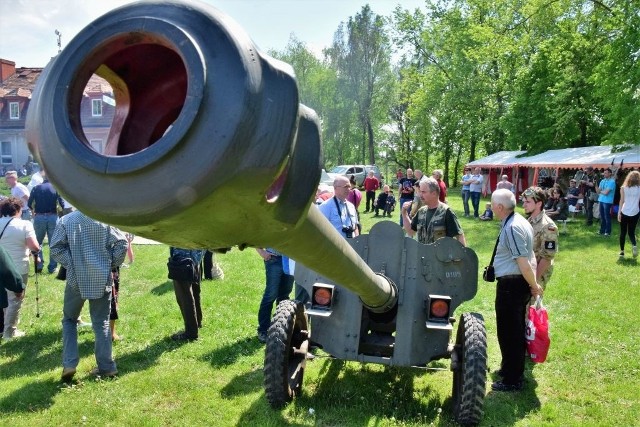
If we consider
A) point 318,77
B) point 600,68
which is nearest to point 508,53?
point 600,68

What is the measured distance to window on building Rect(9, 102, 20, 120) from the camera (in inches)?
1574

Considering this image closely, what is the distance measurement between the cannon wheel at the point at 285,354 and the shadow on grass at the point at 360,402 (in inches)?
6.2

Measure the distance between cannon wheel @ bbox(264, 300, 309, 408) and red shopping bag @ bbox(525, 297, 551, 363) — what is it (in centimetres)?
203

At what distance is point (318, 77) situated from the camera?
1944 inches

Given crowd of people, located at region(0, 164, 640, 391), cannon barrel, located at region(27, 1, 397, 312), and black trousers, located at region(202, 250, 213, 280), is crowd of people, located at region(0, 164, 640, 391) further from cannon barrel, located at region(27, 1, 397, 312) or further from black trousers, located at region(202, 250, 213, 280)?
cannon barrel, located at region(27, 1, 397, 312)

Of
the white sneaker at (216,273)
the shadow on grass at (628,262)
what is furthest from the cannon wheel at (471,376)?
the shadow on grass at (628,262)

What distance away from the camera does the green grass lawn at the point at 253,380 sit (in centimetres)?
459

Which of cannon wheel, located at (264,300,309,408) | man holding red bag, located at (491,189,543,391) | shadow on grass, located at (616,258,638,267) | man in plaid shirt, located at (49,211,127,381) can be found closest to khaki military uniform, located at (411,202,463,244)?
man holding red bag, located at (491,189,543,391)

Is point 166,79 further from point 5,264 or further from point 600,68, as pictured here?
point 600,68

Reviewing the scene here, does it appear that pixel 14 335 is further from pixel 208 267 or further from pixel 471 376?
pixel 471 376

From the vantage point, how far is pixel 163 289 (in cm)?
899

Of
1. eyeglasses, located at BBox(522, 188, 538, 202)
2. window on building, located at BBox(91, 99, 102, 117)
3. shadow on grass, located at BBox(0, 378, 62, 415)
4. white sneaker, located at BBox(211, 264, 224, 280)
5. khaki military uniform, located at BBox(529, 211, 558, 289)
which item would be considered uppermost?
window on building, located at BBox(91, 99, 102, 117)

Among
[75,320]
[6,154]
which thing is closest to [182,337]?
[75,320]

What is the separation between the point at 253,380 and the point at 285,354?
112 centimetres
